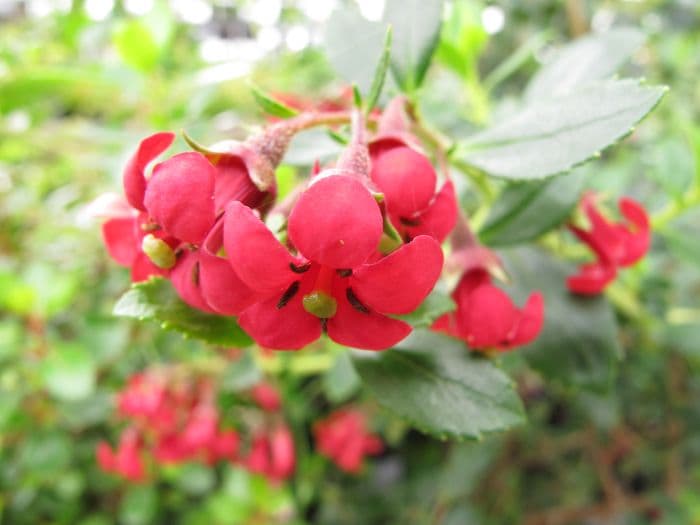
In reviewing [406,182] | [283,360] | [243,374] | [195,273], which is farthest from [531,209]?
[283,360]

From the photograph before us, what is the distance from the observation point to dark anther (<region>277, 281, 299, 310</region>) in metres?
0.40

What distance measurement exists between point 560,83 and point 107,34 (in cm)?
136

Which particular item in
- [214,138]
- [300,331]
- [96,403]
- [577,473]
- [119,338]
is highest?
[300,331]

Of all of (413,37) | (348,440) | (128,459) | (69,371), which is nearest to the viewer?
(413,37)

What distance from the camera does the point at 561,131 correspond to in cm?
53

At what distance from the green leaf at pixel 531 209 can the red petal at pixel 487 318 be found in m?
0.17

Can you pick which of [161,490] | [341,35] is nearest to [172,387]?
[161,490]

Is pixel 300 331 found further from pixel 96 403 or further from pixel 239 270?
pixel 96 403

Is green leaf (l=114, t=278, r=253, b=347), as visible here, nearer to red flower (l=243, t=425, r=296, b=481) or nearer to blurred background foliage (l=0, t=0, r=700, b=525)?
blurred background foliage (l=0, t=0, r=700, b=525)

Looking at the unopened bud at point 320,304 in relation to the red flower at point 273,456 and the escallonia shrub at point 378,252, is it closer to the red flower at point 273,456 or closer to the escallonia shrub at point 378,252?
the escallonia shrub at point 378,252

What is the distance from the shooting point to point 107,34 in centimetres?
169

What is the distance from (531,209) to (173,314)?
0.41 metres

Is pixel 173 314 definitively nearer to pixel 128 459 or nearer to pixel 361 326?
pixel 361 326

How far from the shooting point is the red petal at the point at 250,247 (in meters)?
0.35
